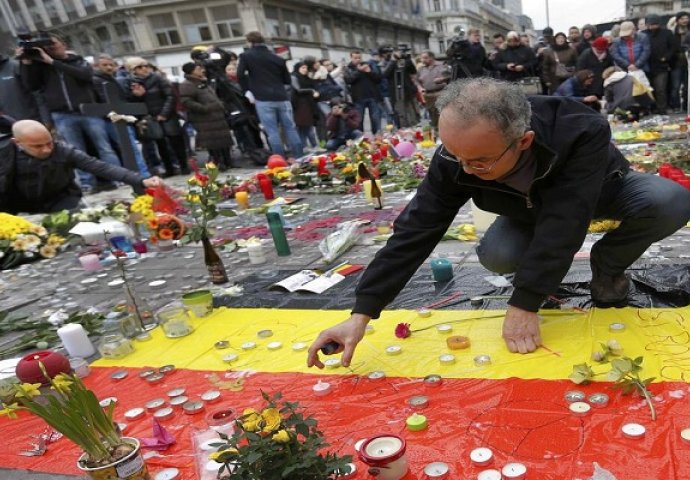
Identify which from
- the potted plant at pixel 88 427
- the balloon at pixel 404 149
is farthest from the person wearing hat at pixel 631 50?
the potted plant at pixel 88 427

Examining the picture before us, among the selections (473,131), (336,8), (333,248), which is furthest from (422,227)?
(336,8)

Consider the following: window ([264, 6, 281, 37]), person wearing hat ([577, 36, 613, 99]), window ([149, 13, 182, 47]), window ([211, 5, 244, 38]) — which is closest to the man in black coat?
person wearing hat ([577, 36, 613, 99])

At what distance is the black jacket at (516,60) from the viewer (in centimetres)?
989

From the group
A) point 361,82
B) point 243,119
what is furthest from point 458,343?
point 361,82

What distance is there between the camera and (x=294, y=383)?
2.14 m

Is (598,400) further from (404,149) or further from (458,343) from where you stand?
(404,149)

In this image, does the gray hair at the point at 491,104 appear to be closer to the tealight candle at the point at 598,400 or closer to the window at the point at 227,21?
the tealight candle at the point at 598,400

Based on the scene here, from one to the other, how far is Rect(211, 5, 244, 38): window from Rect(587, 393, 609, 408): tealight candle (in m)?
32.0

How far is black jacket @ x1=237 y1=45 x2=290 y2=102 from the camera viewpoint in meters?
8.22

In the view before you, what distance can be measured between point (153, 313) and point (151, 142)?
281 inches

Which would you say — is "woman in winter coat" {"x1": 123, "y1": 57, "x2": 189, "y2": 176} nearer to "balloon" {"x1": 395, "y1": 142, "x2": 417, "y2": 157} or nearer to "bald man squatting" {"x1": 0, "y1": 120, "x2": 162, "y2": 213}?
"bald man squatting" {"x1": 0, "y1": 120, "x2": 162, "y2": 213}

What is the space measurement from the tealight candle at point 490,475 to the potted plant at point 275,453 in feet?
1.41

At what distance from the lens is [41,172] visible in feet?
16.8

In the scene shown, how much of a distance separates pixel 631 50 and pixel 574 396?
368 inches
